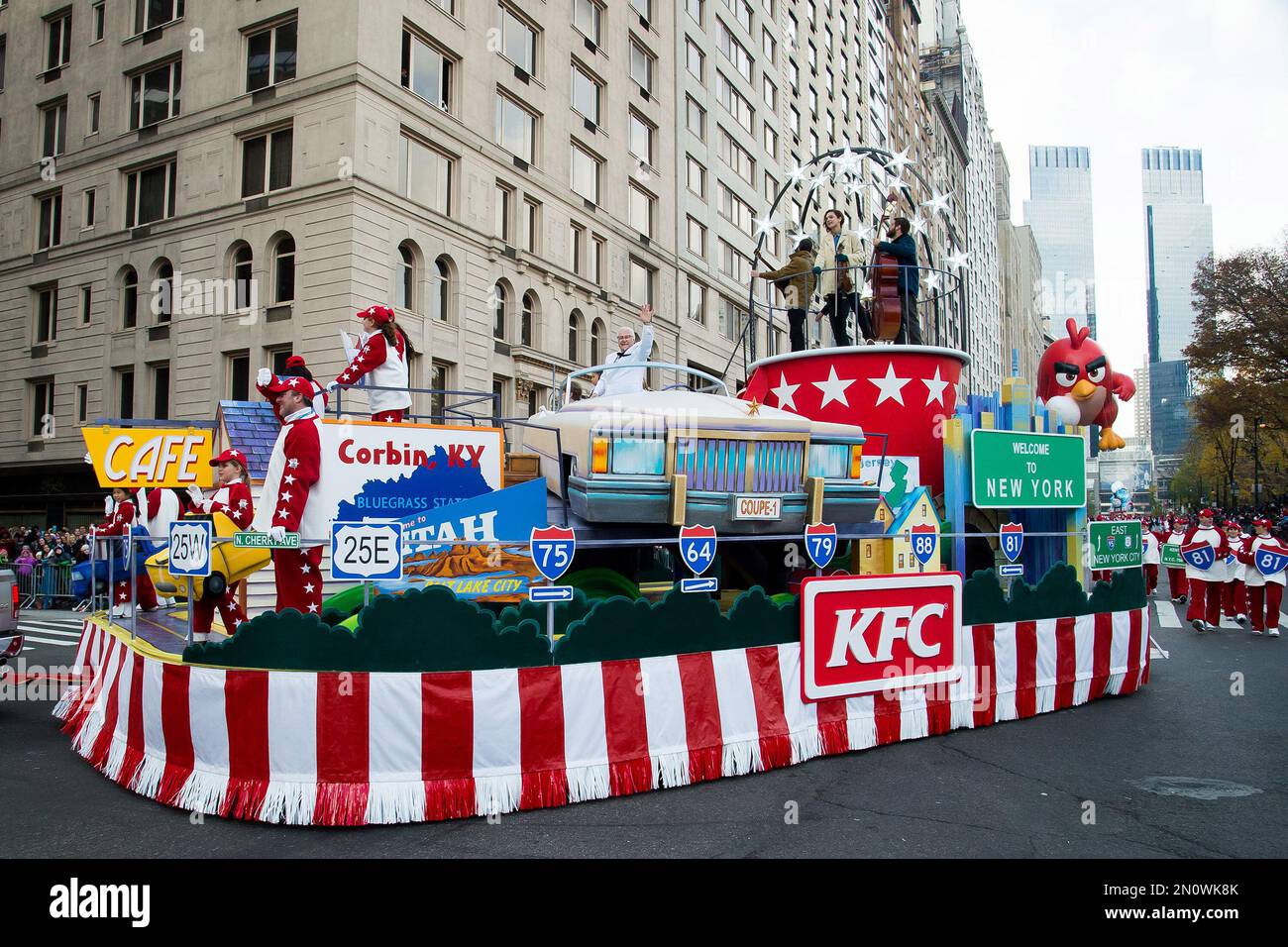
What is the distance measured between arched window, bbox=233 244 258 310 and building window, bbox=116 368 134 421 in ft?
20.6

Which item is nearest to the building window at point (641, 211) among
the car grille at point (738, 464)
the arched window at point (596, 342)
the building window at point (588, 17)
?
the arched window at point (596, 342)

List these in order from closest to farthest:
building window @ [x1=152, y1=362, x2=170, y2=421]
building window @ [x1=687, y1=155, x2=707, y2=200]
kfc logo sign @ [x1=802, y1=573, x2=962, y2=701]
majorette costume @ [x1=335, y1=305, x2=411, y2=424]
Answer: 1. kfc logo sign @ [x1=802, y1=573, x2=962, y2=701]
2. majorette costume @ [x1=335, y1=305, x2=411, y2=424]
3. building window @ [x1=152, y1=362, x2=170, y2=421]
4. building window @ [x1=687, y1=155, x2=707, y2=200]

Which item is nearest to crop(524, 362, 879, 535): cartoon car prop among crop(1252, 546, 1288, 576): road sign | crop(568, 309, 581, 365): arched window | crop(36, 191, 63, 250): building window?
crop(1252, 546, 1288, 576): road sign

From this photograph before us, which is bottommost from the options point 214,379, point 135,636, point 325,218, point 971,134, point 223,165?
point 135,636

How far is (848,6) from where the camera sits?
2512 inches

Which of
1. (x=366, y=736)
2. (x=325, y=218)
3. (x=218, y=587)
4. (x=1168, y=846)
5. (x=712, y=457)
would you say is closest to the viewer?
(x=1168, y=846)

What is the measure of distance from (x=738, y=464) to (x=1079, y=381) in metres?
5.44

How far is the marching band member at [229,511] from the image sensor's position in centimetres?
627

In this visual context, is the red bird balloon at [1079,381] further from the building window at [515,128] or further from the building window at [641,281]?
the building window at [641,281]

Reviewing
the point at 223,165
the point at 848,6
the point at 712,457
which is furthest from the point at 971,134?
the point at 712,457

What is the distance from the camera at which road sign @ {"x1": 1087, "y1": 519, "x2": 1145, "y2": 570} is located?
8.56m

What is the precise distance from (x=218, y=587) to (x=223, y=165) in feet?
81.3

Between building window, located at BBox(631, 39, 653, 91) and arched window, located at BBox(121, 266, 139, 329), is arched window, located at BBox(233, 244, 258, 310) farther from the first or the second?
building window, located at BBox(631, 39, 653, 91)
